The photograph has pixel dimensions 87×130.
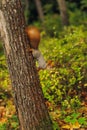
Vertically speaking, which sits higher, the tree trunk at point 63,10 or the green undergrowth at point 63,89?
the tree trunk at point 63,10

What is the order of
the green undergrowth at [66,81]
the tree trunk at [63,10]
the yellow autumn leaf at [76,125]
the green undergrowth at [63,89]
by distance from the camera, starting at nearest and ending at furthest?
1. the yellow autumn leaf at [76,125]
2. the green undergrowth at [63,89]
3. the green undergrowth at [66,81]
4. the tree trunk at [63,10]

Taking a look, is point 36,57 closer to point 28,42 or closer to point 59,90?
point 59,90

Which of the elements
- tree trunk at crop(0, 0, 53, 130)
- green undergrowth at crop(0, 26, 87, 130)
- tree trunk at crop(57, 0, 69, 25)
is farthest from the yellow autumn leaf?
tree trunk at crop(57, 0, 69, 25)

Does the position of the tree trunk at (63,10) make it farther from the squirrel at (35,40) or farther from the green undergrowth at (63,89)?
the squirrel at (35,40)

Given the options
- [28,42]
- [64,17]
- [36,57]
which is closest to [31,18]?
[64,17]

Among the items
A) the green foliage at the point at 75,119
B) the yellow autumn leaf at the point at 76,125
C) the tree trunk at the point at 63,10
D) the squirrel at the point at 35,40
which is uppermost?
the tree trunk at the point at 63,10

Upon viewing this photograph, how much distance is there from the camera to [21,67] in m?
4.78

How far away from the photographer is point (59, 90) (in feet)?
19.6

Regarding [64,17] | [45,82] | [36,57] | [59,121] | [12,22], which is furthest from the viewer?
[64,17]

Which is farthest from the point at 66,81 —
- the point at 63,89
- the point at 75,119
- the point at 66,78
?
the point at 75,119

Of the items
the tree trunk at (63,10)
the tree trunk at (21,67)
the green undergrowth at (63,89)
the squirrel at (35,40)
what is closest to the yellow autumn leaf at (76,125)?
the green undergrowth at (63,89)

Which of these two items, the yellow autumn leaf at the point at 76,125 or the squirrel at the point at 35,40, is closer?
the squirrel at the point at 35,40

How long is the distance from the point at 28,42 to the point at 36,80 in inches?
21.4

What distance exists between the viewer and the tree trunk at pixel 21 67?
4699mm
